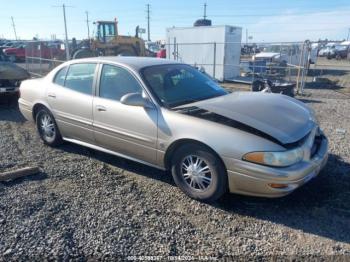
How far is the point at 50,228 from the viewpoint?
123 inches

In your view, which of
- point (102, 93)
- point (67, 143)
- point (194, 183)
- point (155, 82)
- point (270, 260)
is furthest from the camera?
point (67, 143)

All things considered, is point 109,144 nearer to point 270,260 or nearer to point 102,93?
point 102,93

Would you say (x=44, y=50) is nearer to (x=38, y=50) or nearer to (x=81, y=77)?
(x=38, y=50)

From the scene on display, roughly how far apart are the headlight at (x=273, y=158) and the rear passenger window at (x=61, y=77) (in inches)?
126

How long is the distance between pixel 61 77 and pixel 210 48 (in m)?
10.6

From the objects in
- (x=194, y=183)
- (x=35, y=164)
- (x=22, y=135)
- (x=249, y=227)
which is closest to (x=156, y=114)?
(x=194, y=183)

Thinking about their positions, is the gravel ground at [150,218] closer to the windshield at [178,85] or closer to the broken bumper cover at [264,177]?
the broken bumper cover at [264,177]

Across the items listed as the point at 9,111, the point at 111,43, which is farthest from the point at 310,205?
the point at 111,43

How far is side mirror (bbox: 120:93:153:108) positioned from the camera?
3.72 metres

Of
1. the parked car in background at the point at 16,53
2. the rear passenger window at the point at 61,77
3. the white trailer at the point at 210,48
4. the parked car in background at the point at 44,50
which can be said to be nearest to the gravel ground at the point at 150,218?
the rear passenger window at the point at 61,77

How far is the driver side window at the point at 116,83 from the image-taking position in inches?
159

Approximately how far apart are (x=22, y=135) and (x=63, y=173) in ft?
7.59

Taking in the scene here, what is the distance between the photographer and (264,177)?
3.10 meters

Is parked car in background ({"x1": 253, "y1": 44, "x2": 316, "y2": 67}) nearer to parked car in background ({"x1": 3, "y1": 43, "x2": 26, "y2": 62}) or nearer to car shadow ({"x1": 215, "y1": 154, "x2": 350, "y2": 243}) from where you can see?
car shadow ({"x1": 215, "y1": 154, "x2": 350, "y2": 243})
